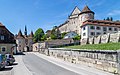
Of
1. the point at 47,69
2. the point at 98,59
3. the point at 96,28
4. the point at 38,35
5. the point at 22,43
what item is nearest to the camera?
the point at 98,59

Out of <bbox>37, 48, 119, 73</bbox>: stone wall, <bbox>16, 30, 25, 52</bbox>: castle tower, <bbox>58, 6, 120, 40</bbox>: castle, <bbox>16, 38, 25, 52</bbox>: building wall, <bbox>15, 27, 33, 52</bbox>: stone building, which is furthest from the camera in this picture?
<bbox>15, 27, 33, 52</bbox>: stone building

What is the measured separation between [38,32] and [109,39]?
72492mm

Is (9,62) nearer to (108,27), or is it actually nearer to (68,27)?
(108,27)

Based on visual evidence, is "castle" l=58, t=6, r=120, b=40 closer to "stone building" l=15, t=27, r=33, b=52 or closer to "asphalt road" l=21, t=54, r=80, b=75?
"stone building" l=15, t=27, r=33, b=52

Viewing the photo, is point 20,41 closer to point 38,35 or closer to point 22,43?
point 22,43

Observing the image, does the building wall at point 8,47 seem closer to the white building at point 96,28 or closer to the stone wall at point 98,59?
the white building at point 96,28

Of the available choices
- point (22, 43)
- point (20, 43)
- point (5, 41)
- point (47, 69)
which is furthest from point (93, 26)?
point (47, 69)

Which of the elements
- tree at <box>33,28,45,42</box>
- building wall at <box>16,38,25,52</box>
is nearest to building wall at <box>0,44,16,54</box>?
building wall at <box>16,38,25,52</box>

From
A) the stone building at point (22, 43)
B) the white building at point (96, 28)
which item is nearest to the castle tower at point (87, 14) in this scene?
the white building at point (96, 28)

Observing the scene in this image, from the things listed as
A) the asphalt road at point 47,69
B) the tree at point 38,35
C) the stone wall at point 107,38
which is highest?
the tree at point 38,35

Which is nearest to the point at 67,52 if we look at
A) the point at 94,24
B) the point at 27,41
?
the point at 94,24

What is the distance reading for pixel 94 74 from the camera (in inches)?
631

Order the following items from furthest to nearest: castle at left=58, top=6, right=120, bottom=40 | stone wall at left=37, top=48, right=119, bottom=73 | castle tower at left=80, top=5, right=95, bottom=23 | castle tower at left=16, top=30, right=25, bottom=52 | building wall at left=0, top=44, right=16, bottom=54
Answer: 1. castle tower at left=16, top=30, right=25, bottom=52
2. castle tower at left=80, top=5, right=95, bottom=23
3. castle at left=58, top=6, right=120, bottom=40
4. building wall at left=0, top=44, right=16, bottom=54
5. stone wall at left=37, top=48, right=119, bottom=73

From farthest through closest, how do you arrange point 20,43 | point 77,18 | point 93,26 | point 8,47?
point 20,43 → point 77,18 → point 93,26 → point 8,47
